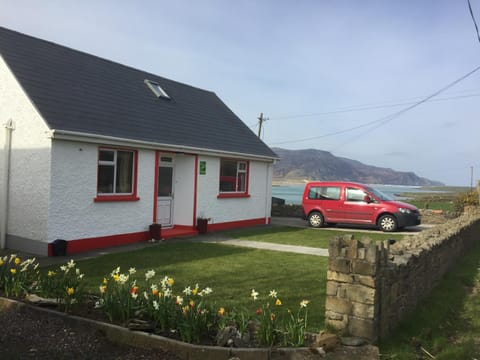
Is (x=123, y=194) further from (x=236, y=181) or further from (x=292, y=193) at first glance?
(x=292, y=193)

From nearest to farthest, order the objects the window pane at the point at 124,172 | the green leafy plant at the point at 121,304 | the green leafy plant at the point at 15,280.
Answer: the green leafy plant at the point at 121,304
the green leafy plant at the point at 15,280
the window pane at the point at 124,172

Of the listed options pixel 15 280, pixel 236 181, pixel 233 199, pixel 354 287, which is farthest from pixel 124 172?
pixel 354 287

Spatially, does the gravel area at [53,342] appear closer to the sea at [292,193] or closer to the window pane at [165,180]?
the window pane at [165,180]

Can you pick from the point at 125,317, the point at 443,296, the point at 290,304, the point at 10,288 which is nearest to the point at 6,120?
the point at 10,288

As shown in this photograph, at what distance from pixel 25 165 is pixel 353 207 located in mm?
12230

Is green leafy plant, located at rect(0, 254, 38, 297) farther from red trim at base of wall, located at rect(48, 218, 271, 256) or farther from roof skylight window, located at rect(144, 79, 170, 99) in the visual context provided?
roof skylight window, located at rect(144, 79, 170, 99)

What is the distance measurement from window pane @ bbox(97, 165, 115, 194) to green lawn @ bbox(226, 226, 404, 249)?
4.63 meters

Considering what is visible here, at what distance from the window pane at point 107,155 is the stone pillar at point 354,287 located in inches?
323

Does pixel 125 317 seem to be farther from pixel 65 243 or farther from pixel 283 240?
pixel 283 240

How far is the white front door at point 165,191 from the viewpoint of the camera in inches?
550

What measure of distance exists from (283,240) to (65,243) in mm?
6715

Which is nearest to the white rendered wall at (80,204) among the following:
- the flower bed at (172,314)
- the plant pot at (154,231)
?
the plant pot at (154,231)

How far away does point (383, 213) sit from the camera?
16.8m

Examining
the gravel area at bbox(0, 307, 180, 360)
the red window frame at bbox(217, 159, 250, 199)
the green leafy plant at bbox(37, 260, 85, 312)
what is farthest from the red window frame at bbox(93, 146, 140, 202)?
the gravel area at bbox(0, 307, 180, 360)
